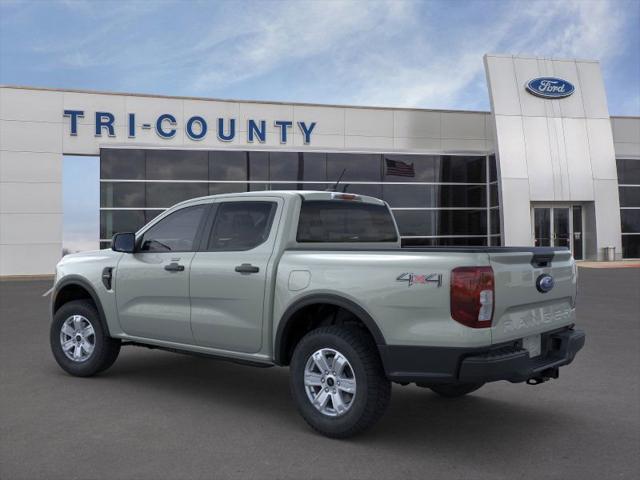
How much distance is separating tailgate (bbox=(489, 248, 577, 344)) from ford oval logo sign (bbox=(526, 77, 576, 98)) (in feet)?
77.7

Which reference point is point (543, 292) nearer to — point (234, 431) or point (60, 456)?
point (234, 431)

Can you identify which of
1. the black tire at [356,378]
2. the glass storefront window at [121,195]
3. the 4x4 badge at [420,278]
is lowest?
the black tire at [356,378]

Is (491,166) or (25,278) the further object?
(491,166)

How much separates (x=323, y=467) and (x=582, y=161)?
2584 centimetres

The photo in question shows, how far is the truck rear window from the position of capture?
17.0 ft

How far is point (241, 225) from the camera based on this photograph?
529cm

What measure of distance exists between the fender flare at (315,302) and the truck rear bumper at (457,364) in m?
0.14

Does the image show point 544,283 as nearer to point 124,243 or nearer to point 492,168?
point 124,243

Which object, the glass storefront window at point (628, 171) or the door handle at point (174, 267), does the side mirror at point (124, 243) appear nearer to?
the door handle at point (174, 267)

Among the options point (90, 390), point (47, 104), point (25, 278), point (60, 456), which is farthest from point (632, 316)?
point (47, 104)

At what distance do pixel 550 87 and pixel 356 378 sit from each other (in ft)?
84.0

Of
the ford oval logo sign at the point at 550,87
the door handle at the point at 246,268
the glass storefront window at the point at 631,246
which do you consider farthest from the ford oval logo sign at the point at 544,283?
the glass storefront window at the point at 631,246

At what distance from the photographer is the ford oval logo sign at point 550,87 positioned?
86.8ft

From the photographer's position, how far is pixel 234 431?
15.1 ft
